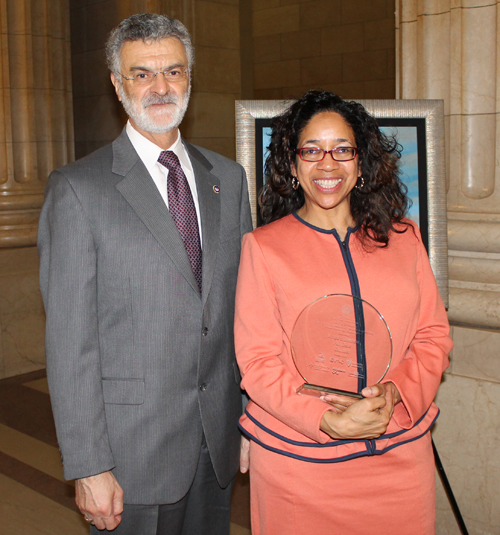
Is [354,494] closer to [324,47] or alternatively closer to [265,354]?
[265,354]

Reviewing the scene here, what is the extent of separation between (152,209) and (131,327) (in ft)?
1.25

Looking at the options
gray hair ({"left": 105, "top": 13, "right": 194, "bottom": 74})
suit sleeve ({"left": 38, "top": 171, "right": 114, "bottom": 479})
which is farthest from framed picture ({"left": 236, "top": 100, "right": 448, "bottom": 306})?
suit sleeve ({"left": 38, "top": 171, "right": 114, "bottom": 479})

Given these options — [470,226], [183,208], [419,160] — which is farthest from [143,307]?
[470,226]

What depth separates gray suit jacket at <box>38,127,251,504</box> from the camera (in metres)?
1.84

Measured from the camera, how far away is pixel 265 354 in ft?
6.07

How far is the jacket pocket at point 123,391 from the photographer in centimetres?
194

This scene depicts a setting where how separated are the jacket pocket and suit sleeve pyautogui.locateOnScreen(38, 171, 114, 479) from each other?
0.18 ft

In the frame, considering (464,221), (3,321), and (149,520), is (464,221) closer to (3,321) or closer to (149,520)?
(149,520)

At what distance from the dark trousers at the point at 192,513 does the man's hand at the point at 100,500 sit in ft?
0.42

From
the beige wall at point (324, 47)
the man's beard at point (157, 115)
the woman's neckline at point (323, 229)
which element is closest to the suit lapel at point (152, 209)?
the man's beard at point (157, 115)

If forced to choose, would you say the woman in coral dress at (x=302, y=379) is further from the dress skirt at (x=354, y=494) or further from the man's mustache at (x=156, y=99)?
the man's mustache at (x=156, y=99)

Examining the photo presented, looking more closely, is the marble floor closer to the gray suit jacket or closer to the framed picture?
the gray suit jacket

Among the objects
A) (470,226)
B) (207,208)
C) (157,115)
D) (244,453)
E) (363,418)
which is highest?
(157,115)

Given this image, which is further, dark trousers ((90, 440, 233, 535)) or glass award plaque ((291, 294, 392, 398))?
dark trousers ((90, 440, 233, 535))
